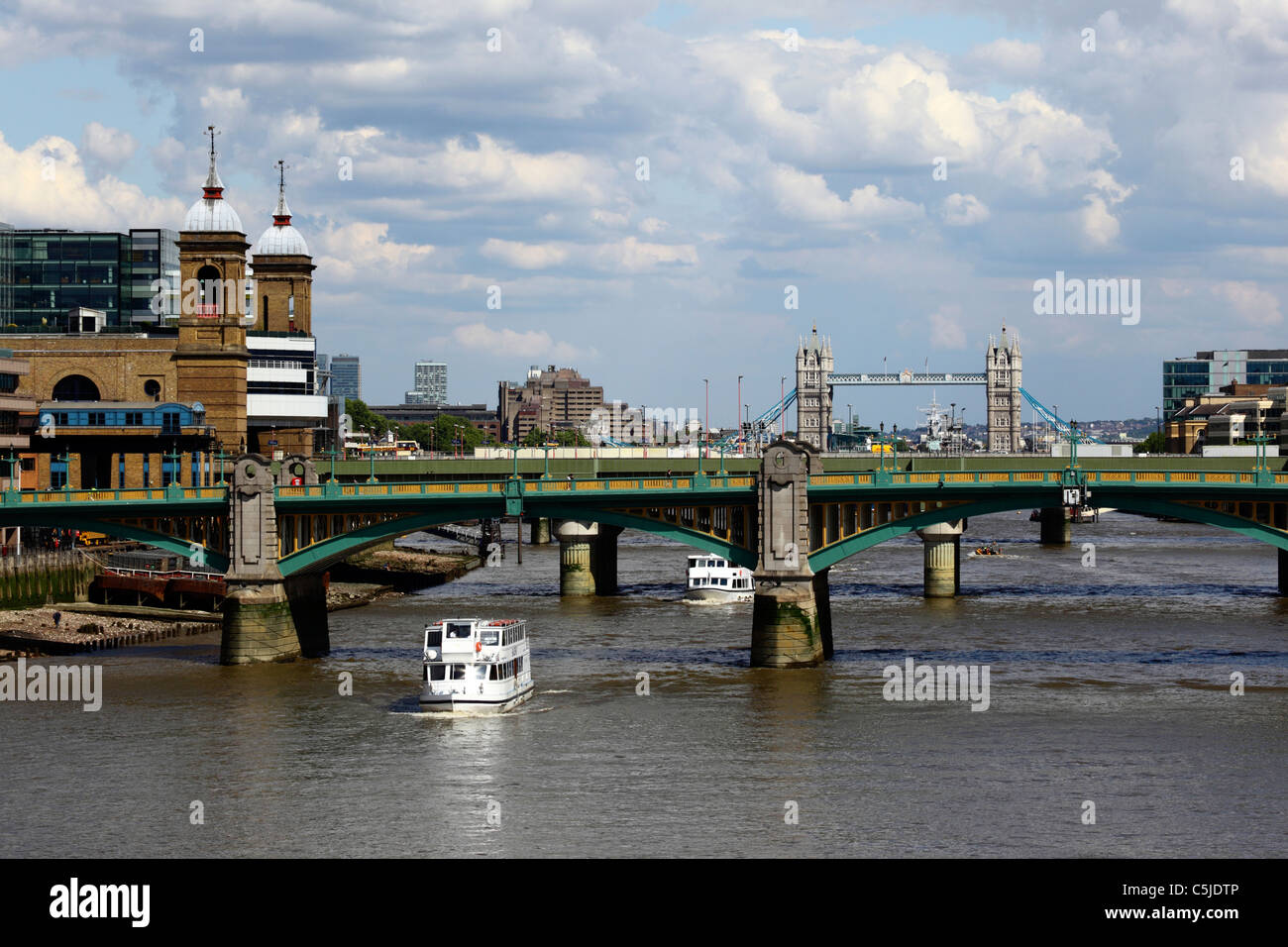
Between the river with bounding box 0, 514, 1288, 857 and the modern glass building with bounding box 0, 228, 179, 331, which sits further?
the modern glass building with bounding box 0, 228, 179, 331

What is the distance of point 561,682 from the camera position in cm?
7638

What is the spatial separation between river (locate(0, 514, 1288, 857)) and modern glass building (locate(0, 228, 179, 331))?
329 feet

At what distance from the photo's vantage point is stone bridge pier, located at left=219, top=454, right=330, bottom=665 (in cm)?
8312

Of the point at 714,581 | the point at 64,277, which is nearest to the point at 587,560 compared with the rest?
the point at 714,581

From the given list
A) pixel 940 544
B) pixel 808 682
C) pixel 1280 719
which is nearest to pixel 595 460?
pixel 940 544

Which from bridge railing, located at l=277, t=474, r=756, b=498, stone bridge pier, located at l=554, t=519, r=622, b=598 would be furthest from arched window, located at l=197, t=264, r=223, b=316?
bridge railing, located at l=277, t=474, r=756, b=498

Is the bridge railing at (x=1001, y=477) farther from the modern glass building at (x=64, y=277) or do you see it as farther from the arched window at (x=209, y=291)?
the modern glass building at (x=64, y=277)

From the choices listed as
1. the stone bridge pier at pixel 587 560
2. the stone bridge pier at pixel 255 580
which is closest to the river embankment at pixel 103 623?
the stone bridge pier at pixel 255 580

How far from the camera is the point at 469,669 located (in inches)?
2736

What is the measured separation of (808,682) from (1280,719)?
19.1 metres

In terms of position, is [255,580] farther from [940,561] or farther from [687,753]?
[940,561]

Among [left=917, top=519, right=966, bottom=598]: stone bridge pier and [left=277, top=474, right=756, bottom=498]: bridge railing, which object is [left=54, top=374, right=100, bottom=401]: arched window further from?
[left=917, top=519, right=966, bottom=598]: stone bridge pier

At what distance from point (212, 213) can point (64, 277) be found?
4807 centimetres
